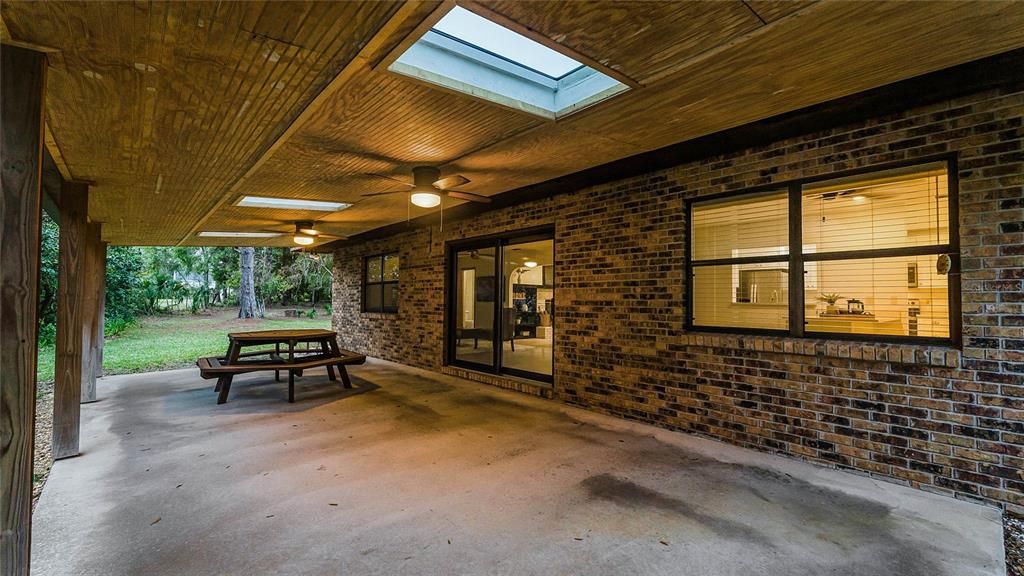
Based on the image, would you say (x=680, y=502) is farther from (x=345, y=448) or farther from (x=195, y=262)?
(x=195, y=262)

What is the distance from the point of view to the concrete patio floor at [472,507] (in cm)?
209

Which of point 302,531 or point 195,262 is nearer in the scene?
point 302,531

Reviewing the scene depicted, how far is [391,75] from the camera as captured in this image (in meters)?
2.52

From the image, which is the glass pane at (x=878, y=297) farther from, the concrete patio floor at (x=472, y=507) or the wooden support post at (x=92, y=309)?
the wooden support post at (x=92, y=309)

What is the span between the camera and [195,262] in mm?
22562

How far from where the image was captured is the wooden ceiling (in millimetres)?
1935

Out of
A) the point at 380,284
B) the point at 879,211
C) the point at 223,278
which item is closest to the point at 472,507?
the point at 879,211

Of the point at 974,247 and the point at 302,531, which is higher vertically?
the point at 974,247

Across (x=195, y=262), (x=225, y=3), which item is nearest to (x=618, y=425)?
(x=225, y=3)

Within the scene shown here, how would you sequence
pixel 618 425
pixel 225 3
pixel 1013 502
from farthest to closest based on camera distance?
pixel 618 425 → pixel 1013 502 → pixel 225 3

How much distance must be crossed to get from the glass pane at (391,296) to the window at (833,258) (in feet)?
20.2

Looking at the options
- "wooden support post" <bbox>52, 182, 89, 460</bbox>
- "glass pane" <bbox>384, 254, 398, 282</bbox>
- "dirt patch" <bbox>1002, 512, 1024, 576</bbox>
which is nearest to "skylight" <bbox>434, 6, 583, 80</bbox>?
"dirt patch" <bbox>1002, 512, 1024, 576</bbox>

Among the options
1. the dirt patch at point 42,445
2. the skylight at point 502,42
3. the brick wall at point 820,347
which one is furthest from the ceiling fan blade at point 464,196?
the dirt patch at point 42,445

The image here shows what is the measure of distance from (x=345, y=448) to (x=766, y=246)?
4033 mm
